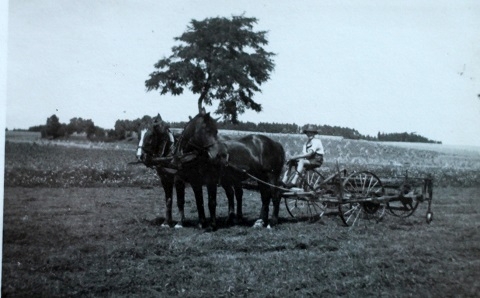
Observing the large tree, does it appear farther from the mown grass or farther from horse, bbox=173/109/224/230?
the mown grass

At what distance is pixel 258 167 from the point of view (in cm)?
764

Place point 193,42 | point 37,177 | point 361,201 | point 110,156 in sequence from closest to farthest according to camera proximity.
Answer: point 193,42 → point 361,201 → point 37,177 → point 110,156

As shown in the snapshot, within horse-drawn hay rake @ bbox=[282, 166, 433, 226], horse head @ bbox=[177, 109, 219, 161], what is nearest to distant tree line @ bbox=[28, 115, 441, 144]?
horse head @ bbox=[177, 109, 219, 161]

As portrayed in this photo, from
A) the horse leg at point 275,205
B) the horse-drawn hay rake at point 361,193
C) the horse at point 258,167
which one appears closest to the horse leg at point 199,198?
the horse at point 258,167

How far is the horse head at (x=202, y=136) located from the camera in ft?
21.6

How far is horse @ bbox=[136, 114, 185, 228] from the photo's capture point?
668 cm

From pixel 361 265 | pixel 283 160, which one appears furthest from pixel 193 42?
pixel 361 265

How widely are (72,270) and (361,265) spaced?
11.2 ft

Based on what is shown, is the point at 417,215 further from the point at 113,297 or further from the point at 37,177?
the point at 37,177

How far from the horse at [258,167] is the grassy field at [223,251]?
1.54 feet

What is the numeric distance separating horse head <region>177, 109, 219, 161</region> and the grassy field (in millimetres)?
1293

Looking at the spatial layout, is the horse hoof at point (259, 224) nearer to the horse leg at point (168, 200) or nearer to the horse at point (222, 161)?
the horse at point (222, 161)

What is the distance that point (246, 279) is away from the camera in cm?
470

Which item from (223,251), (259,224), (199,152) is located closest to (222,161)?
(199,152)
